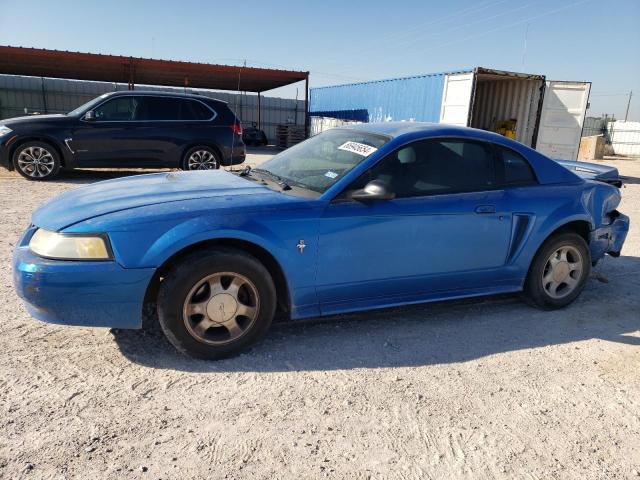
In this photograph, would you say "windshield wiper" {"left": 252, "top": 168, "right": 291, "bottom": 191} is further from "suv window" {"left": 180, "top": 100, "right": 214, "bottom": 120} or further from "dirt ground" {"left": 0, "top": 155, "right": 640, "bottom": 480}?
"suv window" {"left": 180, "top": 100, "right": 214, "bottom": 120}

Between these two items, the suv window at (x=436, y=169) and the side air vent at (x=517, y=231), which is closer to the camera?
the suv window at (x=436, y=169)

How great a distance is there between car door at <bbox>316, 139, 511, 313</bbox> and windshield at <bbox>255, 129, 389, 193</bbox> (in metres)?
0.19

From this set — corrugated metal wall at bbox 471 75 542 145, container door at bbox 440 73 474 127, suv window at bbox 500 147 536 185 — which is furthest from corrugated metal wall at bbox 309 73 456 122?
suv window at bbox 500 147 536 185

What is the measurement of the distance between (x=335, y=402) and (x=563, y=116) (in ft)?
48.8

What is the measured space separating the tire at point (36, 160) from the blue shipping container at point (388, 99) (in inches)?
439

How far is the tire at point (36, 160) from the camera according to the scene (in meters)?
9.34

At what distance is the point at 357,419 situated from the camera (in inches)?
101

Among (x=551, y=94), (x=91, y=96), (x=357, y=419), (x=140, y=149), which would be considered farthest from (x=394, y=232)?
(x=91, y=96)

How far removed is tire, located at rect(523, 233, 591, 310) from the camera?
405 cm

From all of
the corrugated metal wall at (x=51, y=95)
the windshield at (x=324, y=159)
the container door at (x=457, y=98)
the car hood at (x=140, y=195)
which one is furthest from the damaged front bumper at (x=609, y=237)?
the corrugated metal wall at (x=51, y=95)

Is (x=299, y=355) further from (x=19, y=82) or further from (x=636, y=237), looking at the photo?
(x=19, y=82)

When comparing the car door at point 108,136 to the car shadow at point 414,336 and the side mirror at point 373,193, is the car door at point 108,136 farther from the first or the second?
the side mirror at point 373,193

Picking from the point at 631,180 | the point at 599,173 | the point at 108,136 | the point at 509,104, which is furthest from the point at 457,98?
the point at 599,173

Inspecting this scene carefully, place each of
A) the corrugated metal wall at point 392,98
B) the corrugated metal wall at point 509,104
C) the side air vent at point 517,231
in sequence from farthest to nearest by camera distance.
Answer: the corrugated metal wall at point 392,98 → the corrugated metal wall at point 509,104 → the side air vent at point 517,231
